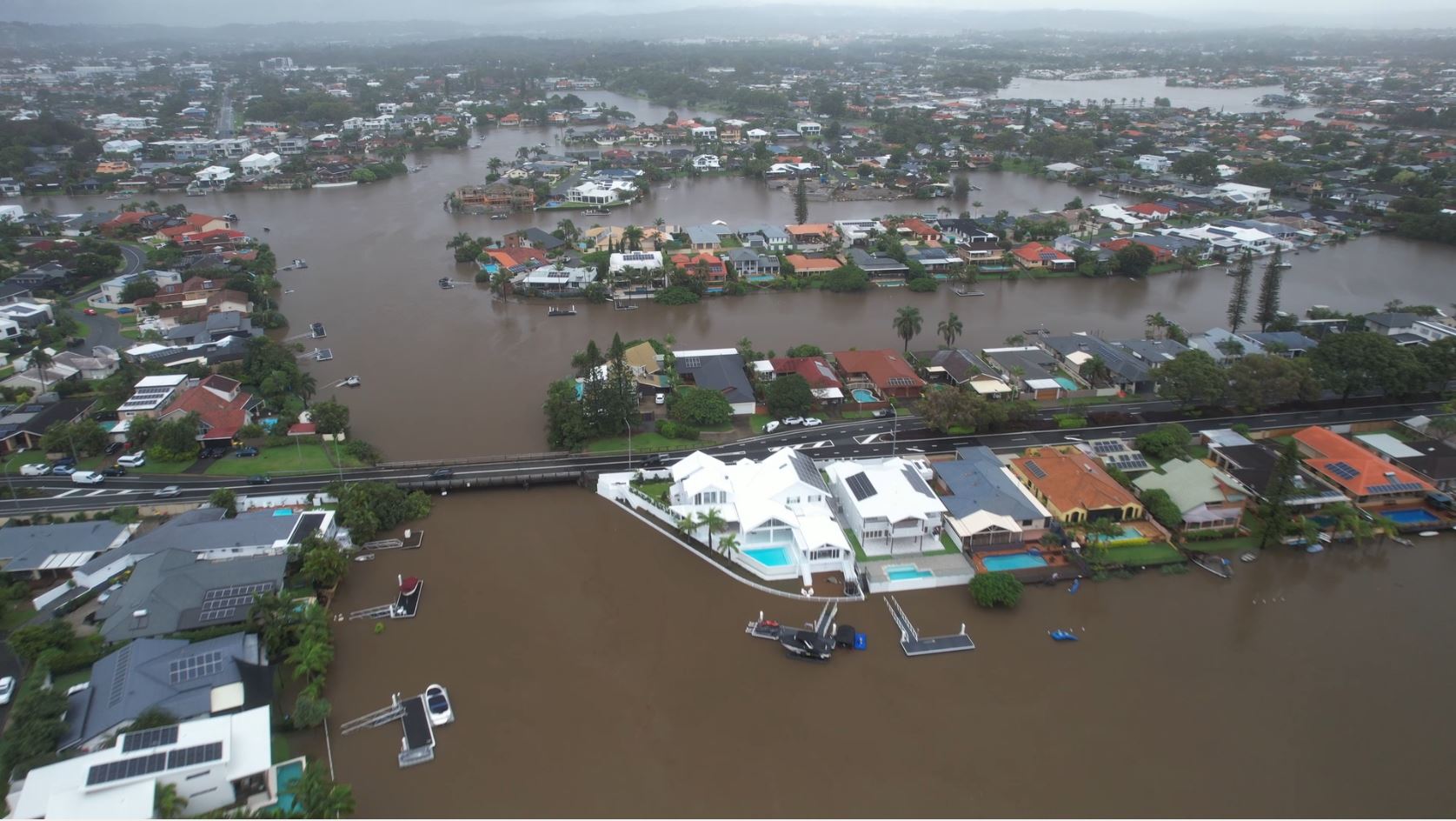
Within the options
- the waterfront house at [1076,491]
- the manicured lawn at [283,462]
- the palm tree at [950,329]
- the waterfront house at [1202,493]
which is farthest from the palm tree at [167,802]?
the palm tree at [950,329]

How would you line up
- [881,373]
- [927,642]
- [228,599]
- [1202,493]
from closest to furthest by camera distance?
[228,599] < [927,642] < [1202,493] < [881,373]

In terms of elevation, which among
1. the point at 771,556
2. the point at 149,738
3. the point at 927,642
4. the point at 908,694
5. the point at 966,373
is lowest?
the point at 908,694

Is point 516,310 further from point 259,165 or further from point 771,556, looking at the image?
point 259,165

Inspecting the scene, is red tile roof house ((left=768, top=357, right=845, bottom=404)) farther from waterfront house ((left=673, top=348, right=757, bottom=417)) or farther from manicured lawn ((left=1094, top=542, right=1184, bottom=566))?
manicured lawn ((left=1094, top=542, right=1184, bottom=566))

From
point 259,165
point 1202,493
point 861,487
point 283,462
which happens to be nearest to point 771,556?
point 861,487

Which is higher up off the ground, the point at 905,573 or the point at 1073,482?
the point at 1073,482

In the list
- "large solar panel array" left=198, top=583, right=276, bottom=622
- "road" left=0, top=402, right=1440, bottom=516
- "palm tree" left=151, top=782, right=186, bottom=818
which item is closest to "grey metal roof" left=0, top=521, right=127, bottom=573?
"road" left=0, top=402, right=1440, bottom=516

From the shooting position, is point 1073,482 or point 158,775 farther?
point 1073,482

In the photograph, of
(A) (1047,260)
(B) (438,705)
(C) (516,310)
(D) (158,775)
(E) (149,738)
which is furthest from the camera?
(A) (1047,260)
